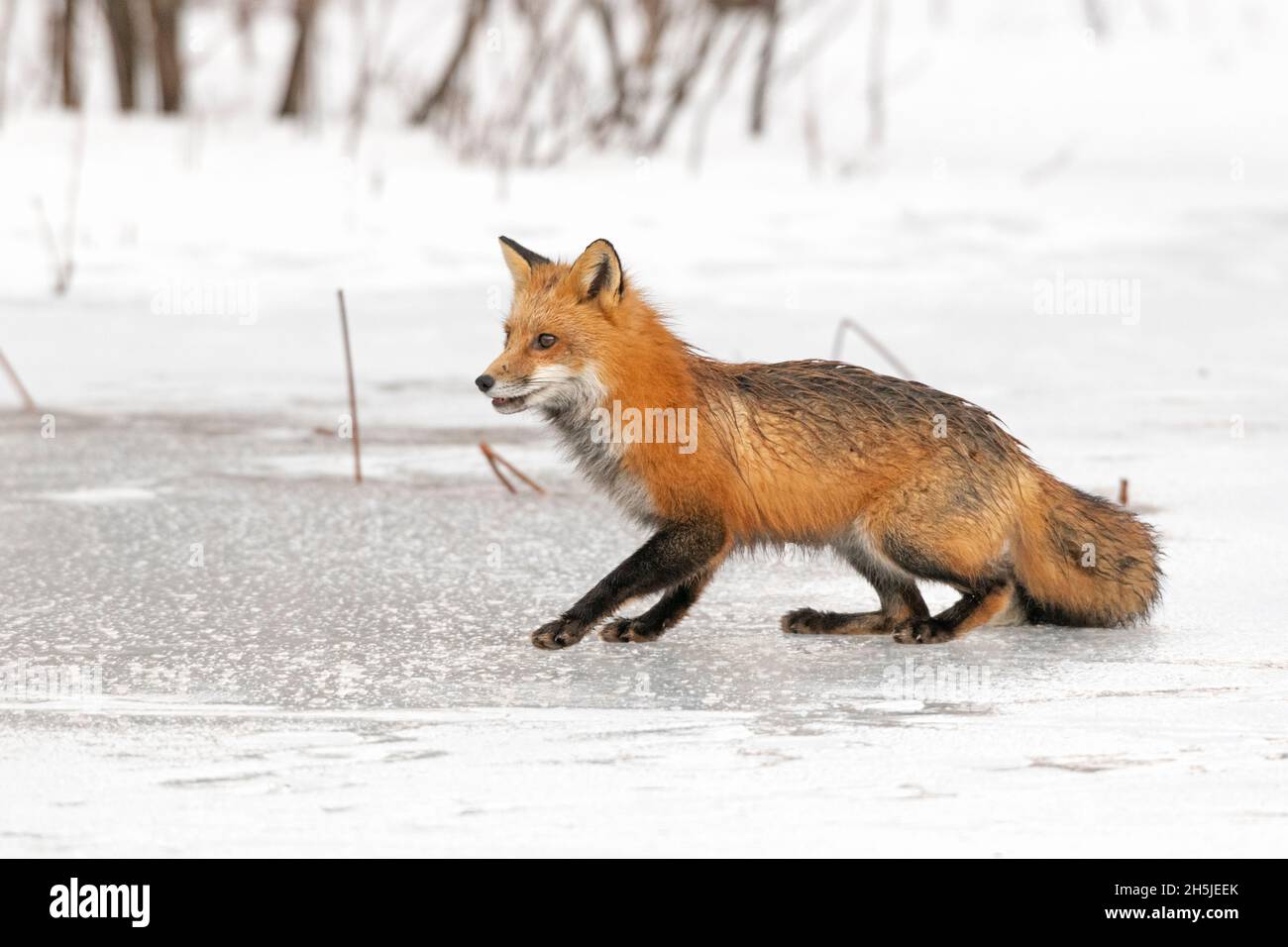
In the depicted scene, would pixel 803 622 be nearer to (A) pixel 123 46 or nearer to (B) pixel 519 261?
(B) pixel 519 261

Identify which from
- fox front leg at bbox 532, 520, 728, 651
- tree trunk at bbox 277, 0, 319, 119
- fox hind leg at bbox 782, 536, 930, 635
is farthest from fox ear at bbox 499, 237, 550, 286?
tree trunk at bbox 277, 0, 319, 119

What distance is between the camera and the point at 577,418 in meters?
4.29

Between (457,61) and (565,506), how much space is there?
21.5 ft

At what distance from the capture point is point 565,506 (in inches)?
228

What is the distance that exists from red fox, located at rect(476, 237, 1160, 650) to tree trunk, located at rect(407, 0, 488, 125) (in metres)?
7.57

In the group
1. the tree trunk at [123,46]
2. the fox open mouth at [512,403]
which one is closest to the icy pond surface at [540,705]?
the fox open mouth at [512,403]

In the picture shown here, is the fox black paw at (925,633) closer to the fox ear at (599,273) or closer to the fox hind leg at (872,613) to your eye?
the fox hind leg at (872,613)

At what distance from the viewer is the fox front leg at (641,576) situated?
4.14 meters

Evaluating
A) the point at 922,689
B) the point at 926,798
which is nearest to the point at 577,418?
the point at 922,689

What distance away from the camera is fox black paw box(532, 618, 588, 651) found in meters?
4.14

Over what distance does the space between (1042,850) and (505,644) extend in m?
1.66

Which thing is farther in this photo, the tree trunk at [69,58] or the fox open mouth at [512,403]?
the tree trunk at [69,58]

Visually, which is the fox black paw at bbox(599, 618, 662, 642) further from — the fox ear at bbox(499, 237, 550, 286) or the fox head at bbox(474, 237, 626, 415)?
the fox ear at bbox(499, 237, 550, 286)

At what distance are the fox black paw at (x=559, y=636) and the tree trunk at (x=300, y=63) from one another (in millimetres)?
7938
